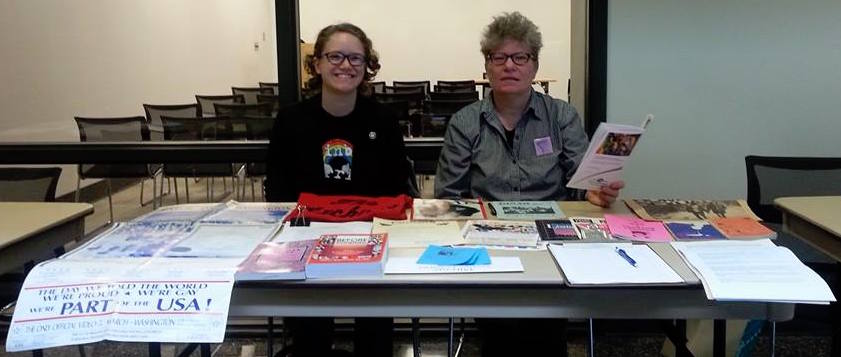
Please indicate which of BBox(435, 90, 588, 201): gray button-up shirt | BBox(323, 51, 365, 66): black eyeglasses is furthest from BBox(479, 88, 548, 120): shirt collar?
BBox(323, 51, 365, 66): black eyeglasses

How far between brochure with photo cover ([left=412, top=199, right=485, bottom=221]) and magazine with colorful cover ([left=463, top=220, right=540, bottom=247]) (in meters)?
0.08

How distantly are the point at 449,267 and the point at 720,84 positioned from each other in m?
1.91

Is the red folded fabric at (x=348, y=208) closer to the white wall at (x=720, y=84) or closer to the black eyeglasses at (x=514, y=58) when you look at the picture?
the black eyeglasses at (x=514, y=58)

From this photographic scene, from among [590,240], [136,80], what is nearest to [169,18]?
[136,80]

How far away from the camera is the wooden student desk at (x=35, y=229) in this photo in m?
1.62

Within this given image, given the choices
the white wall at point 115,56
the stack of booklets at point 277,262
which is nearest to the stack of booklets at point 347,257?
the stack of booklets at point 277,262

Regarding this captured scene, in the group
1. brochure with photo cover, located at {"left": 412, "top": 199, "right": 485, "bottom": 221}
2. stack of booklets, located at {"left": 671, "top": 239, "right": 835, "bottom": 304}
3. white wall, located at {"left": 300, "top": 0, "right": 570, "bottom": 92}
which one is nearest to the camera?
stack of booklets, located at {"left": 671, "top": 239, "right": 835, "bottom": 304}

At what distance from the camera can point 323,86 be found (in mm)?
2115

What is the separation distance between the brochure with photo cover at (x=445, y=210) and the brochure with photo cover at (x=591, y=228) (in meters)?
0.26

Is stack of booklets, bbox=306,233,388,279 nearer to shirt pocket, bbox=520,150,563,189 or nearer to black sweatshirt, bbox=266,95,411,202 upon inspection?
black sweatshirt, bbox=266,95,411,202

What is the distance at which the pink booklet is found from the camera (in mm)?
1563

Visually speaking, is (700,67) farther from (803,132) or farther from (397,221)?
(397,221)

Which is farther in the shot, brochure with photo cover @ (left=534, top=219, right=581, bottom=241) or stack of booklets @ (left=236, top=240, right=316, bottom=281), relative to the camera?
brochure with photo cover @ (left=534, top=219, right=581, bottom=241)

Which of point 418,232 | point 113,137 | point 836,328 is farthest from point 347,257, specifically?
point 113,137
